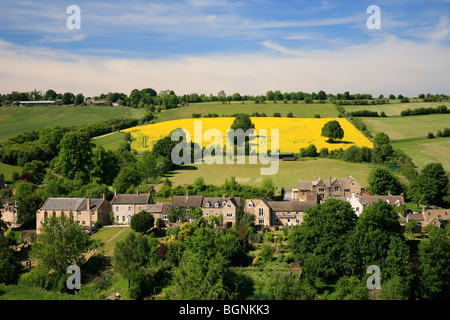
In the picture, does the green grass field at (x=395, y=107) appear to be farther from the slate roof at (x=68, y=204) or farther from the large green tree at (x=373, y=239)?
the slate roof at (x=68, y=204)

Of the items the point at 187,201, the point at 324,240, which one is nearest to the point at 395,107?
the point at 187,201

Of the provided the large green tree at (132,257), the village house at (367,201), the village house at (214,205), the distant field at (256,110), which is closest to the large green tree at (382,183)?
the village house at (367,201)

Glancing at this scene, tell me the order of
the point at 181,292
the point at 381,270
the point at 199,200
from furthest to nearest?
the point at 199,200 < the point at 381,270 < the point at 181,292

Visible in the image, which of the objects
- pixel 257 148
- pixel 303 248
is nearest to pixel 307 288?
pixel 303 248

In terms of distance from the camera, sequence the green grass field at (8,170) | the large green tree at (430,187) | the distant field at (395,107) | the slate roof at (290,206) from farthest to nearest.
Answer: the distant field at (395,107) → the green grass field at (8,170) → the large green tree at (430,187) → the slate roof at (290,206)

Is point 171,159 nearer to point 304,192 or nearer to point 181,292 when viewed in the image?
point 304,192

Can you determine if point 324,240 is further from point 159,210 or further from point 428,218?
point 159,210

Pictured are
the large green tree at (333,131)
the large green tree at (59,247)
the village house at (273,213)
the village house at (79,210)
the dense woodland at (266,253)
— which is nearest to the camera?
the dense woodland at (266,253)
